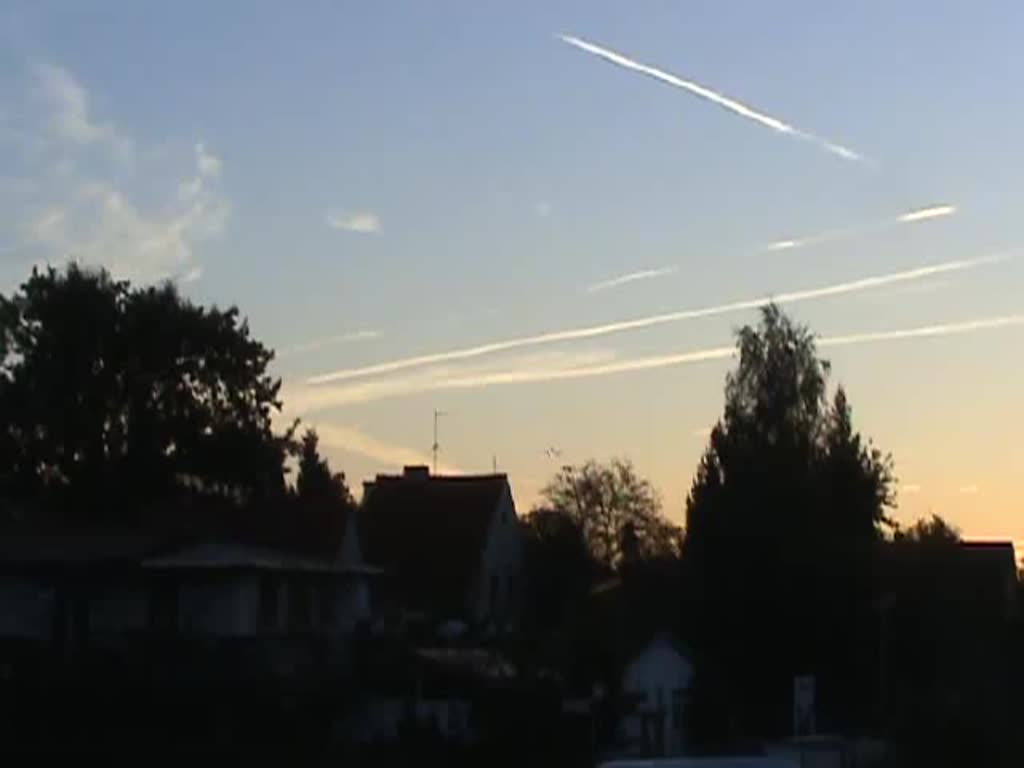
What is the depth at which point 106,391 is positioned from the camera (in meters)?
68.2

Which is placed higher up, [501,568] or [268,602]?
[501,568]

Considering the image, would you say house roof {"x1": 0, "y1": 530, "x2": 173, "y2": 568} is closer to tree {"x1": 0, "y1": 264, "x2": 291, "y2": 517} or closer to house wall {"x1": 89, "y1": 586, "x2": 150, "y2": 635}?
house wall {"x1": 89, "y1": 586, "x2": 150, "y2": 635}

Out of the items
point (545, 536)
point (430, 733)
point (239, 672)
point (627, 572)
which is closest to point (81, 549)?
point (239, 672)

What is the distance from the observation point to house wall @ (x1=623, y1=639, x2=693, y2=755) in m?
55.0

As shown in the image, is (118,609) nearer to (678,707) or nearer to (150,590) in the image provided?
(150,590)

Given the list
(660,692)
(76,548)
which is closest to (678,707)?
(660,692)

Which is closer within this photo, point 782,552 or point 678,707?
point 678,707

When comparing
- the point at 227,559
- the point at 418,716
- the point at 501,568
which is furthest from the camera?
the point at 501,568

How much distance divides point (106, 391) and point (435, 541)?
42.5 feet

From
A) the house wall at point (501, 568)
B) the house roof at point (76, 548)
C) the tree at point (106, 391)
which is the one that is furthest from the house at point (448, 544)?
the house roof at point (76, 548)

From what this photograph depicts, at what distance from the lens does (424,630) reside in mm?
63656

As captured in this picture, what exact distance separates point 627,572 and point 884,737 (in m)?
25.6

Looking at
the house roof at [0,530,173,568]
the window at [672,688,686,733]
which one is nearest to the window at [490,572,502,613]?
the window at [672,688,686,733]

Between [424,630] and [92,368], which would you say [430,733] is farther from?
[92,368]
